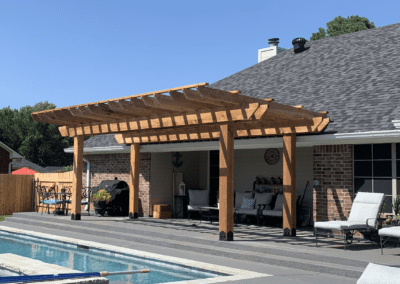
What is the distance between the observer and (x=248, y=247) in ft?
28.2

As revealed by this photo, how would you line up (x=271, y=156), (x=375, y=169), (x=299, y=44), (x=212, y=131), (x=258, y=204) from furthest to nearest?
(x=299, y=44) → (x=271, y=156) → (x=258, y=204) → (x=212, y=131) → (x=375, y=169)

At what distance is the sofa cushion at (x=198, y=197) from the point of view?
1381 cm

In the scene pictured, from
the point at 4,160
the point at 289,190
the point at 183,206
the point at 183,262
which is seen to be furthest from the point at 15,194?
the point at 4,160

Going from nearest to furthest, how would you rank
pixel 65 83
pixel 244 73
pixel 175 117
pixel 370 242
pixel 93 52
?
pixel 370 242 < pixel 175 117 < pixel 244 73 < pixel 93 52 < pixel 65 83

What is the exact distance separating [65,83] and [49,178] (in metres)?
32.0

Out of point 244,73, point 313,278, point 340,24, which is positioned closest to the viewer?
point 313,278

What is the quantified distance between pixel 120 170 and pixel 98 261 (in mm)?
7302

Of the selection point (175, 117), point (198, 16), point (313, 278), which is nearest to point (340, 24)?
point (198, 16)

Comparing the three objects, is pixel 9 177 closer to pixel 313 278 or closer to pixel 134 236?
pixel 134 236

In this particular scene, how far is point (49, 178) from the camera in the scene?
57.4ft

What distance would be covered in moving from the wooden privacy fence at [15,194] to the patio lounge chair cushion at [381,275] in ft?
Answer: 51.6

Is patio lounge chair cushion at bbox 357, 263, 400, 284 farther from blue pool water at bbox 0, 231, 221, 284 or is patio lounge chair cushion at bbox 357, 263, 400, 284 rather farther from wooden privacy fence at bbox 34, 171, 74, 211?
wooden privacy fence at bbox 34, 171, 74, 211

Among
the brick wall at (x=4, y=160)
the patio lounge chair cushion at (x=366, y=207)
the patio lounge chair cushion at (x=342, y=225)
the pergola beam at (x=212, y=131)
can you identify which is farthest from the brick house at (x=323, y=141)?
the brick wall at (x=4, y=160)

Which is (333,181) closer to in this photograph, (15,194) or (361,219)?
(361,219)
